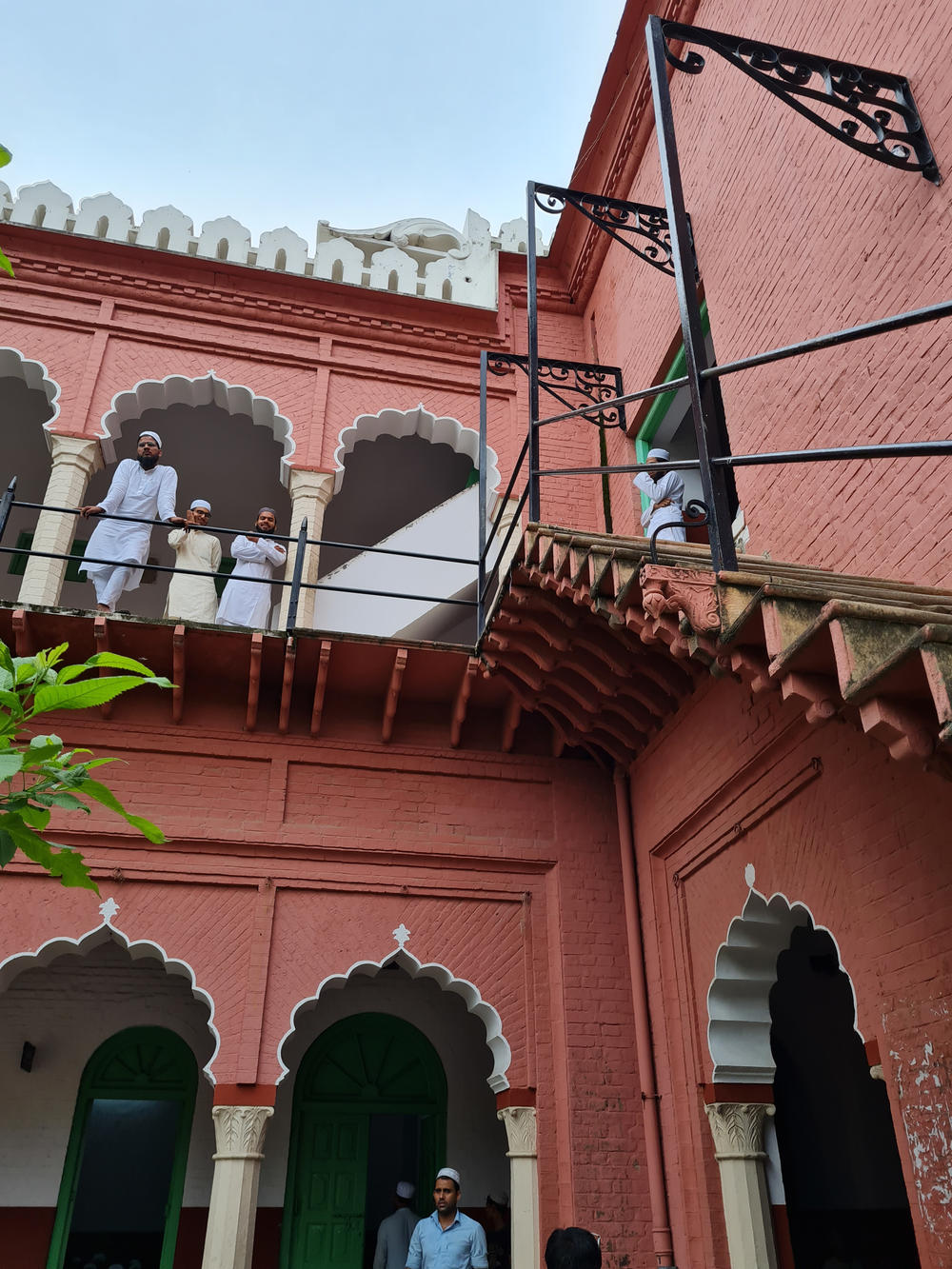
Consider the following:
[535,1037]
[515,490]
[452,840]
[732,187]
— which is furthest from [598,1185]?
[732,187]

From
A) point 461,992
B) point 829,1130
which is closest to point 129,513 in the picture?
point 461,992

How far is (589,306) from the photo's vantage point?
941cm

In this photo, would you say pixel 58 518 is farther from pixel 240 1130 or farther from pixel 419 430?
pixel 240 1130

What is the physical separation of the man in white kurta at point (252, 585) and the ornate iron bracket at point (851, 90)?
4.64 meters

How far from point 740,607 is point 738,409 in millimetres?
3010

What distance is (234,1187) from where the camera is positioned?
5875 millimetres

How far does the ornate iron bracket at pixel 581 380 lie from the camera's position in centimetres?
791

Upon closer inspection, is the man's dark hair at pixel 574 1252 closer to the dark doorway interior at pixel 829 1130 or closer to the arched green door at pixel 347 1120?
the dark doorway interior at pixel 829 1130

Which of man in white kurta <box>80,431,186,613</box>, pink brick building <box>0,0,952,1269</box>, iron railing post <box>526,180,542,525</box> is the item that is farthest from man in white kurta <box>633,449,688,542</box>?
man in white kurta <box>80,431,186,613</box>

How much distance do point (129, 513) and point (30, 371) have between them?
165 centimetres

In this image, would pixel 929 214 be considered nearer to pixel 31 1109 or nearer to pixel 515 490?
pixel 515 490

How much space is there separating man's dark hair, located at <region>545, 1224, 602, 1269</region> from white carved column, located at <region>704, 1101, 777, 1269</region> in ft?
7.27

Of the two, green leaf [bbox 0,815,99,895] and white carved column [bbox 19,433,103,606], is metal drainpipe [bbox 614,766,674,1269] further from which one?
green leaf [bbox 0,815,99,895]

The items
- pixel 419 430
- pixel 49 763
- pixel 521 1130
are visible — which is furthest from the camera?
pixel 419 430
